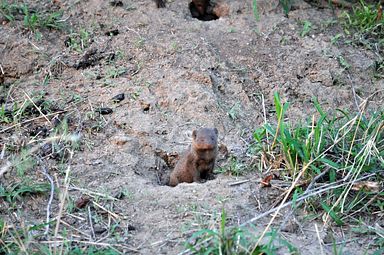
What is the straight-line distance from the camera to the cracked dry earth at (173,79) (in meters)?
5.33

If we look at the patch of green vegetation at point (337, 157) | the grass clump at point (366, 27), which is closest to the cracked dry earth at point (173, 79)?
the grass clump at point (366, 27)

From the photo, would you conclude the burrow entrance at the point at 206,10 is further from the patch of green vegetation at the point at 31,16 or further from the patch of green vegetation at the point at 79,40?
the patch of green vegetation at the point at 31,16

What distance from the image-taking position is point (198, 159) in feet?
17.8

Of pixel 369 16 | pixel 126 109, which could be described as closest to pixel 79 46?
pixel 126 109

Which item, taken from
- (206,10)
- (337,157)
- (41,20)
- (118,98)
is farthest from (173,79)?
(337,157)

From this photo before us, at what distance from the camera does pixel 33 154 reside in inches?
212

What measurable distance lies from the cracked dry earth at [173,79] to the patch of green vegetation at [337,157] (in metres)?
0.29

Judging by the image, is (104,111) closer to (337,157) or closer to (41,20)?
(41,20)

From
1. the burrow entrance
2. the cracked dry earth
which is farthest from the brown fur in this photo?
the burrow entrance

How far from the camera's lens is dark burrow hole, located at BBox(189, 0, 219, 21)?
6906 mm

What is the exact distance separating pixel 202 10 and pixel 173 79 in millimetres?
1095

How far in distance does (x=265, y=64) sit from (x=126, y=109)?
1.40 metres

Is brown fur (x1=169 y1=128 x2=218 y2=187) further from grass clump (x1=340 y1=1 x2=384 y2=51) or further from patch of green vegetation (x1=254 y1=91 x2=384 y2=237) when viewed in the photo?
grass clump (x1=340 y1=1 x2=384 y2=51)

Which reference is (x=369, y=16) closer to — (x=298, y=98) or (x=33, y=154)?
(x=298, y=98)
